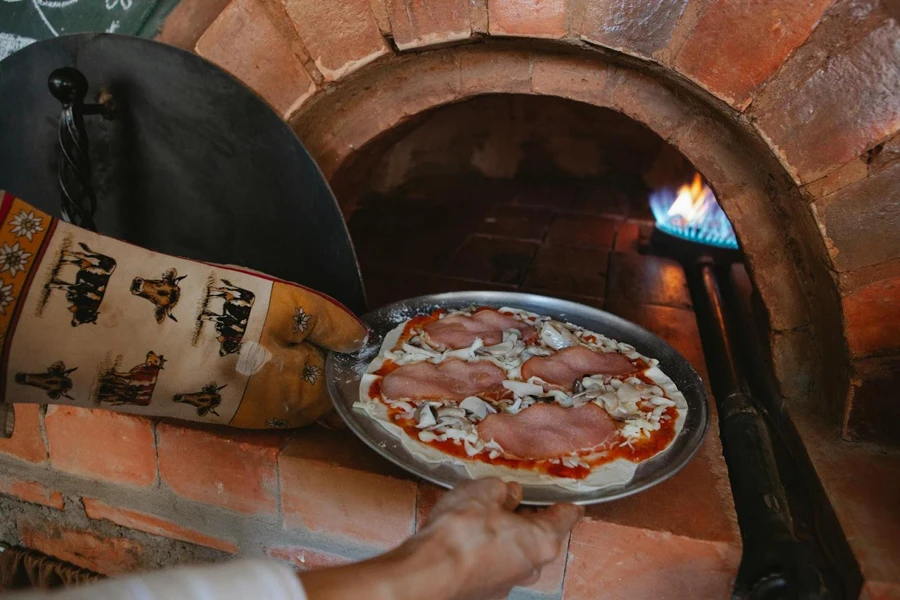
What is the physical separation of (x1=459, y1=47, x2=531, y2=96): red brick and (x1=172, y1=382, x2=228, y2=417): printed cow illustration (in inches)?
42.3

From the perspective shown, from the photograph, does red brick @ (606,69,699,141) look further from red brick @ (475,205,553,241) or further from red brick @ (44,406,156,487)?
red brick @ (44,406,156,487)

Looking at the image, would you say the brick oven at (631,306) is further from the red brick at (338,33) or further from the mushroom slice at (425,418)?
the mushroom slice at (425,418)

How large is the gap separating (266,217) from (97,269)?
1.62 feet


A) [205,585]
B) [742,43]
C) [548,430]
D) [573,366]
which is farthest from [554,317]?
[205,585]

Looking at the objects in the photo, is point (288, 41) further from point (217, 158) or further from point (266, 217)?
point (266, 217)

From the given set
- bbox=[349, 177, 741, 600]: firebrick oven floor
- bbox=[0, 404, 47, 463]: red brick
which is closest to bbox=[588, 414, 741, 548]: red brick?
bbox=[349, 177, 741, 600]: firebrick oven floor

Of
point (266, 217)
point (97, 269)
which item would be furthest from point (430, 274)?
point (97, 269)

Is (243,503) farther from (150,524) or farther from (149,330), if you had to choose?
(149,330)

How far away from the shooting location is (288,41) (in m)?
1.57

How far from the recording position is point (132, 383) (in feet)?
3.82

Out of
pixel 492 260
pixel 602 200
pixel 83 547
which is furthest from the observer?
pixel 602 200

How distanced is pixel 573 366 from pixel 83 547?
1.44 metres

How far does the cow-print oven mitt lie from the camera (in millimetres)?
1083

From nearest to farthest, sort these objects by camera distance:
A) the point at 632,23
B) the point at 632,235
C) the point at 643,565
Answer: the point at 643,565 < the point at 632,23 < the point at 632,235
